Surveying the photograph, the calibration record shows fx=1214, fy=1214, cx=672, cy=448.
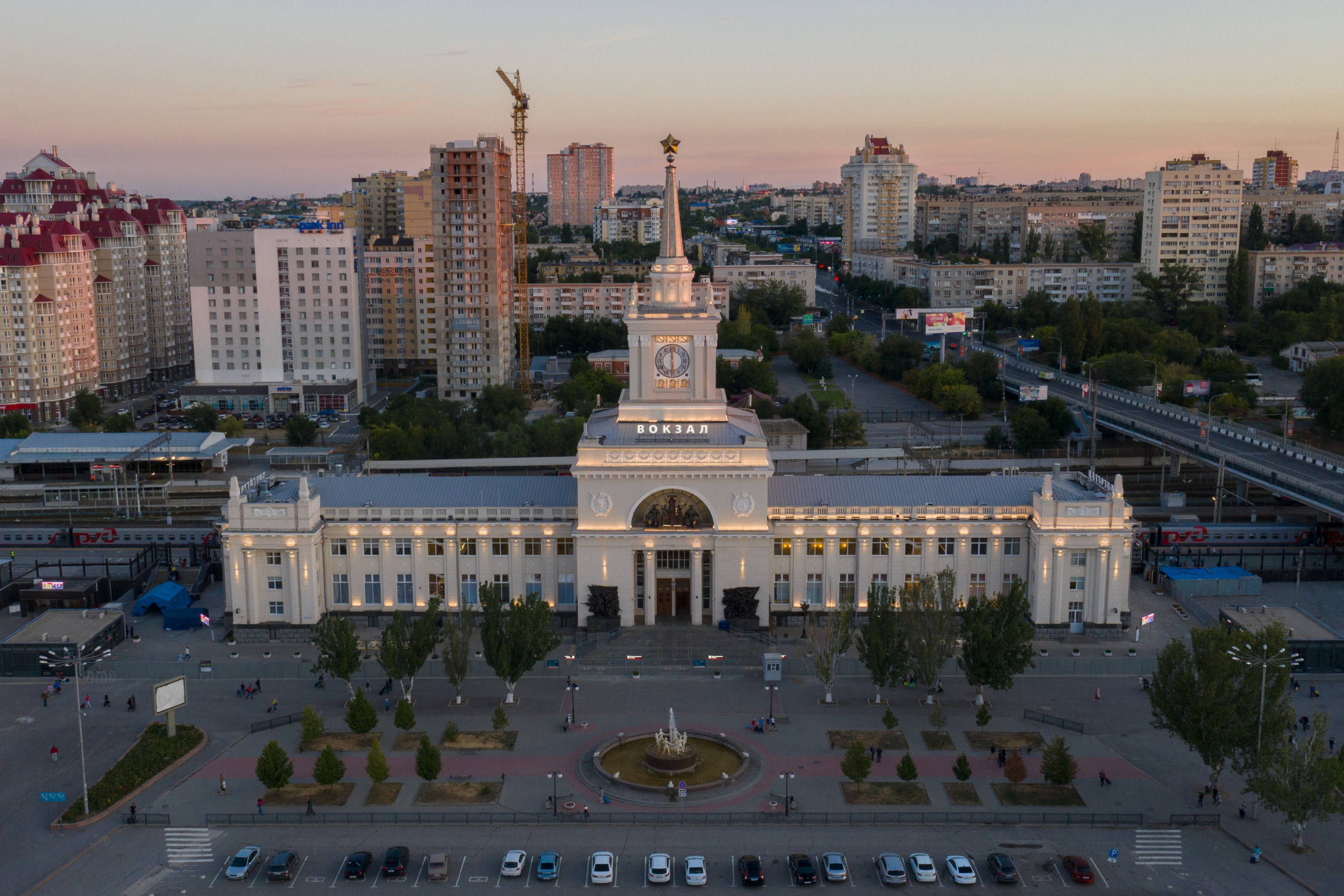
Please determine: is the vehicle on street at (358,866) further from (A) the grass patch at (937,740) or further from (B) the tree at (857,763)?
(A) the grass patch at (937,740)

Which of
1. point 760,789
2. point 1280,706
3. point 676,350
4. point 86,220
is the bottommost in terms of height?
point 760,789

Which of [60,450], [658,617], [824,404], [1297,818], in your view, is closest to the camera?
[1297,818]

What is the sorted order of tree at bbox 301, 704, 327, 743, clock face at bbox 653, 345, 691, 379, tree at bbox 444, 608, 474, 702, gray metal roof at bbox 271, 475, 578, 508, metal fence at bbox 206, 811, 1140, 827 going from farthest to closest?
clock face at bbox 653, 345, 691, 379 < gray metal roof at bbox 271, 475, 578, 508 < tree at bbox 444, 608, 474, 702 < tree at bbox 301, 704, 327, 743 < metal fence at bbox 206, 811, 1140, 827

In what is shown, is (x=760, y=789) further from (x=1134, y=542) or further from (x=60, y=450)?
(x=60, y=450)

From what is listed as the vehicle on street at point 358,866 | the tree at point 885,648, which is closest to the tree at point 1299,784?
the tree at point 885,648

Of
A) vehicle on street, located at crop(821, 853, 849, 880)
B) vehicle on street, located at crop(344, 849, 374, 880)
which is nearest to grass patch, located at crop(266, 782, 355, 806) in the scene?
vehicle on street, located at crop(344, 849, 374, 880)

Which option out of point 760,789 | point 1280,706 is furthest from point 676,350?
point 1280,706

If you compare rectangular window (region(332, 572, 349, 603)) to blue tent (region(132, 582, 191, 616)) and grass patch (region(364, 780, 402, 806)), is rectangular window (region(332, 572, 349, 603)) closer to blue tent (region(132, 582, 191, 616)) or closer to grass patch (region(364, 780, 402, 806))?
blue tent (region(132, 582, 191, 616))

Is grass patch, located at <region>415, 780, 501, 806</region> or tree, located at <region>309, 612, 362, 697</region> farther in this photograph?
tree, located at <region>309, 612, 362, 697</region>

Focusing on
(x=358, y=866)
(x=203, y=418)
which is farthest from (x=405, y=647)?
(x=203, y=418)
